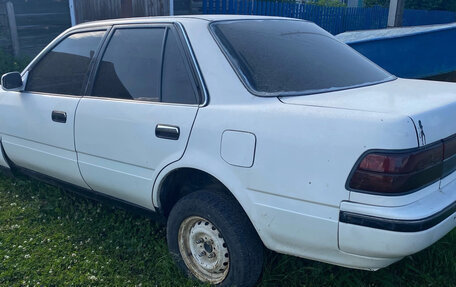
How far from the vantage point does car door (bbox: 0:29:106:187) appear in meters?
3.34

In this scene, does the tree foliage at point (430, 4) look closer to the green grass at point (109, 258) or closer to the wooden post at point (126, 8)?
the wooden post at point (126, 8)

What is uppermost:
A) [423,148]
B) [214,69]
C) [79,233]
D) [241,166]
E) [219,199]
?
[214,69]

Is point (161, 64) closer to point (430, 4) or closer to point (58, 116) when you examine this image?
point (58, 116)

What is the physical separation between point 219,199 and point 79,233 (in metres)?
1.50

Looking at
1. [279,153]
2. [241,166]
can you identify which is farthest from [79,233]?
[279,153]

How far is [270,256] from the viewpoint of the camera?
9.68 feet

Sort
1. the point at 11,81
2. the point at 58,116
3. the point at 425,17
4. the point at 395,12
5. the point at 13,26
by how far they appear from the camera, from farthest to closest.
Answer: the point at 425,17
the point at 395,12
the point at 13,26
the point at 11,81
the point at 58,116

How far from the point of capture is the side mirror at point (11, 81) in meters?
3.70

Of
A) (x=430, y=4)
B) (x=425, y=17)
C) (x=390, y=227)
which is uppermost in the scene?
(x=430, y=4)

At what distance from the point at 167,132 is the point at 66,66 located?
55.9 inches

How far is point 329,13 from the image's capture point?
15039mm

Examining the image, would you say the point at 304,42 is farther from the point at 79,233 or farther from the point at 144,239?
the point at 79,233

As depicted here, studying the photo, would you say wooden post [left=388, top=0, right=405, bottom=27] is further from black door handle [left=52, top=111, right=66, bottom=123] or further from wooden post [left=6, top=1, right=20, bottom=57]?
black door handle [left=52, top=111, right=66, bottom=123]

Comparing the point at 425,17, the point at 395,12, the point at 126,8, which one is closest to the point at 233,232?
the point at 126,8
